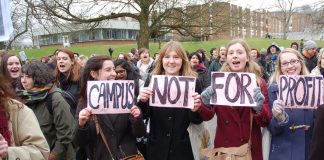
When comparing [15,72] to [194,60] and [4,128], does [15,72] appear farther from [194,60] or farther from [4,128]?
[194,60]

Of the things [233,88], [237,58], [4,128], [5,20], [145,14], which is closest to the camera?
[4,128]

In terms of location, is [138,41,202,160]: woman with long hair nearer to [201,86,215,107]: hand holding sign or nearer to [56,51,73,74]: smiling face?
[201,86,215,107]: hand holding sign

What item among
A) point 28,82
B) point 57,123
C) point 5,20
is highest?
point 5,20

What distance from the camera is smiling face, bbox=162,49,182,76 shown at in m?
3.52

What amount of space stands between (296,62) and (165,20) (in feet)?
46.9

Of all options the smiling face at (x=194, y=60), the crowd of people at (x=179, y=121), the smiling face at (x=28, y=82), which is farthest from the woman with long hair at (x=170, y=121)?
the smiling face at (x=194, y=60)

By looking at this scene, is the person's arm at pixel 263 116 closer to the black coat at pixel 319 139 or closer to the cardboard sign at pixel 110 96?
the cardboard sign at pixel 110 96

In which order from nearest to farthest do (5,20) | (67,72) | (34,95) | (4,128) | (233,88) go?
1. (4,128)
2. (5,20)
3. (233,88)
4. (34,95)
5. (67,72)

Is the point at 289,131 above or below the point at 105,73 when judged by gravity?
below

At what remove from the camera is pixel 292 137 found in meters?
3.39

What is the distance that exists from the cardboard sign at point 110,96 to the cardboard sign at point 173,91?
230 mm

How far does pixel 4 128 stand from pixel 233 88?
1.99 meters

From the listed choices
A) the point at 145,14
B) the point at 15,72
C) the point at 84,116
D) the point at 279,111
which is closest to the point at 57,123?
the point at 84,116

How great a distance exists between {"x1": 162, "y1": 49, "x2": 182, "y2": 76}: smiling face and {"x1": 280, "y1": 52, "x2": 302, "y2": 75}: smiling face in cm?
105
